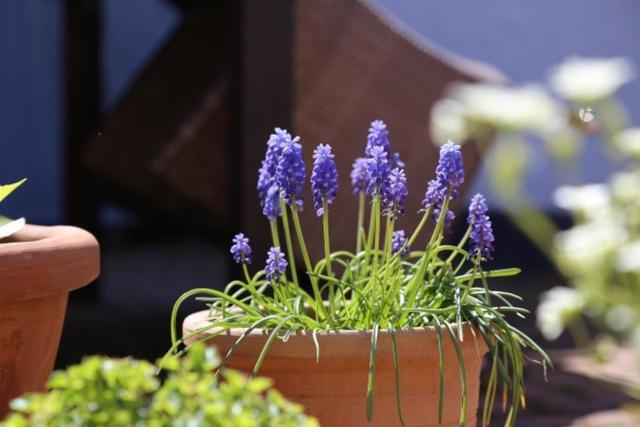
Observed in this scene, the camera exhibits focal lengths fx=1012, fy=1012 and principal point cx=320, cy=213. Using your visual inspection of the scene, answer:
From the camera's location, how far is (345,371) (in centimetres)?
166

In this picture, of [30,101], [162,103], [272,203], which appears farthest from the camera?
[30,101]

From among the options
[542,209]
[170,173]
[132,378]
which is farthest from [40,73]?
[132,378]

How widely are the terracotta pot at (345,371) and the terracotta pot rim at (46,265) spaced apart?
0.30 m

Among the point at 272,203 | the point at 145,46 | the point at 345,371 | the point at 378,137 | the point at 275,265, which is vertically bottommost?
the point at 345,371

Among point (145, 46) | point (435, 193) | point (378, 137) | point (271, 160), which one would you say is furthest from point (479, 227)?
point (145, 46)

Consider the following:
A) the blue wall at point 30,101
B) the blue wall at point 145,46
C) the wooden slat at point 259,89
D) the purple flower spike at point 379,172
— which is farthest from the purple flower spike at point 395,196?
the blue wall at point 30,101

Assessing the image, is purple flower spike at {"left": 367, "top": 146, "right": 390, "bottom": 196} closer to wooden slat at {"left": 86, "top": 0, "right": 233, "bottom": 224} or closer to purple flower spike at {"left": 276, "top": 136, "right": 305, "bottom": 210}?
purple flower spike at {"left": 276, "top": 136, "right": 305, "bottom": 210}

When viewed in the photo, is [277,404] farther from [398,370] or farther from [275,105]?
[275,105]

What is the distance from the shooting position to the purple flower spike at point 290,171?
166 cm

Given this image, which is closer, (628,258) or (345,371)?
(628,258)

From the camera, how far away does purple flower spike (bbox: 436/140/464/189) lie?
168cm

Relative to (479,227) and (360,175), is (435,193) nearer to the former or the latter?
(479,227)

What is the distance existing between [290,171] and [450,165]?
0.88 feet

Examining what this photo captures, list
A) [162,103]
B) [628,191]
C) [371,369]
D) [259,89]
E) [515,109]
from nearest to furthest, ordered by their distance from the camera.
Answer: [515,109]
[628,191]
[371,369]
[259,89]
[162,103]
